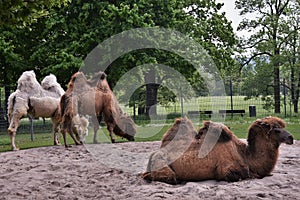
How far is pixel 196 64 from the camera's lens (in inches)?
787

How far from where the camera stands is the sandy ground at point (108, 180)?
15.7 feet

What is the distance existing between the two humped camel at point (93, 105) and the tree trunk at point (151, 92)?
960cm

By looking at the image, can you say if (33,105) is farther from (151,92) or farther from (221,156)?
(151,92)

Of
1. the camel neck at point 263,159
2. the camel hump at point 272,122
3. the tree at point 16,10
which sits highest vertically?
the tree at point 16,10

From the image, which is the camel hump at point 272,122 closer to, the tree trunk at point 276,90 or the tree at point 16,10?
the tree at point 16,10

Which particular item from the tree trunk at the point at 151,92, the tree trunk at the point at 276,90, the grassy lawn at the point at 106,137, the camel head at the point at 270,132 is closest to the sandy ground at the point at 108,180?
the camel head at the point at 270,132

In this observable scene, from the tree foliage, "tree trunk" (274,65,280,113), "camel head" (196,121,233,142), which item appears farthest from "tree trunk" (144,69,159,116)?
"camel head" (196,121,233,142)

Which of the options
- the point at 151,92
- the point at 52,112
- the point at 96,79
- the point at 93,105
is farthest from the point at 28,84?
the point at 151,92

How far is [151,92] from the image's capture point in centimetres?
2144

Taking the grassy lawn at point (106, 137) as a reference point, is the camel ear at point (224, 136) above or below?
above

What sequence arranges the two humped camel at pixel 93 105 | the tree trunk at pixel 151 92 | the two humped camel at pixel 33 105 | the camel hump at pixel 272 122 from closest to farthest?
1. the camel hump at pixel 272 122
2. the two humped camel at pixel 93 105
3. the two humped camel at pixel 33 105
4. the tree trunk at pixel 151 92

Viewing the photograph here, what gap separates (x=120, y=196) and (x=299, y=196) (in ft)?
7.19

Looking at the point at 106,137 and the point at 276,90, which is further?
the point at 276,90

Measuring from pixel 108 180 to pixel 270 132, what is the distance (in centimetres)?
252
